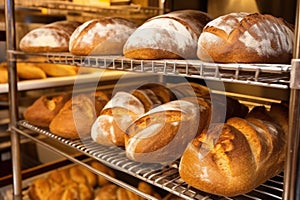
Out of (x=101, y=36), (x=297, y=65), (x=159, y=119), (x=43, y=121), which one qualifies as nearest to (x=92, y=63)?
(x=101, y=36)

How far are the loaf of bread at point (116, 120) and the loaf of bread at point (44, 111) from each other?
0.28 m

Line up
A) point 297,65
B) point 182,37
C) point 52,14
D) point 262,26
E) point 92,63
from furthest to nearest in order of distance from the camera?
point 52,14, point 92,63, point 182,37, point 262,26, point 297,65

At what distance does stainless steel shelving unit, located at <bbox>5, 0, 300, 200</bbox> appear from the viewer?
→ 0.49 metres

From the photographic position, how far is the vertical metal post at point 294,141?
472 millimetres

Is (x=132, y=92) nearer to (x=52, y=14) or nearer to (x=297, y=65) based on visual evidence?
(x=297, y=65)

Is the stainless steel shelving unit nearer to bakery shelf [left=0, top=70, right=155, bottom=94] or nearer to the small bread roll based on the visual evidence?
bakery shelf [left=0, top=70, right=155, bottom=94]

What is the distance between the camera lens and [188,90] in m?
0.96

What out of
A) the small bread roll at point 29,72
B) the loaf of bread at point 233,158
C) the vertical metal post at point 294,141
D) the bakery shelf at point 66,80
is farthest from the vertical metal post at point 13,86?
the vertical metal post at point 294,141

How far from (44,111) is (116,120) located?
391 millimetres

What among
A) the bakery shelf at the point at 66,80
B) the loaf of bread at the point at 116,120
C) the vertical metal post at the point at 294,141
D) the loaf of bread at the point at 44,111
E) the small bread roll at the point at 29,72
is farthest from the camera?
the small bread roll at the point at 29,72

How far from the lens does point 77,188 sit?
3.87ft

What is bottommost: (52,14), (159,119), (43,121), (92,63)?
(43,121)

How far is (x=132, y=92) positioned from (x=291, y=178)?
557mm

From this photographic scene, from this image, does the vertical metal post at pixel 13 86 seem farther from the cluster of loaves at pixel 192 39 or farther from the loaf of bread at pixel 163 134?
the loaf of bread at pixel 163 134
